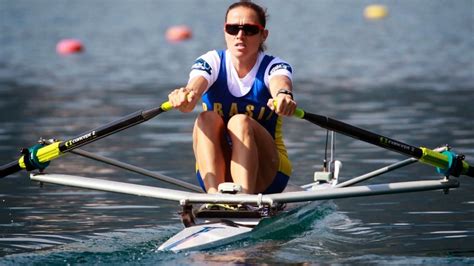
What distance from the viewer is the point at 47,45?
105ft

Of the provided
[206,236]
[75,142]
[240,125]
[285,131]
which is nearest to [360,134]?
[240,125]

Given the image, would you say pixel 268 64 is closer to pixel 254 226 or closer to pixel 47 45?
pixel 254 226

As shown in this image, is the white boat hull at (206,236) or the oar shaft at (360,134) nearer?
Answer: the white boat hull at (206,236)

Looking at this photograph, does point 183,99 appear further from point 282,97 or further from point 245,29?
point 245,29

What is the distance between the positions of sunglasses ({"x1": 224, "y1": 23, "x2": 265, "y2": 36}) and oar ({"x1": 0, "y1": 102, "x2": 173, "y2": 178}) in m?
0.89

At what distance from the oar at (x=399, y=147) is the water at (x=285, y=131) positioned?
1.82 feet

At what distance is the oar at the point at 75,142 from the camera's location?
826 centimetres

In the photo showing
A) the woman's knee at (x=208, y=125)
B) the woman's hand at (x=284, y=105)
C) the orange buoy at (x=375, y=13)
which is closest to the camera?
the woman's hand at (x=284, y=105)

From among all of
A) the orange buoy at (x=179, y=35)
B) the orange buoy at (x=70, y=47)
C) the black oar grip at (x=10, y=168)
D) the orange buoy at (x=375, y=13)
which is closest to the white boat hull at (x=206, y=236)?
the black oar grip at (x=10, y=168)

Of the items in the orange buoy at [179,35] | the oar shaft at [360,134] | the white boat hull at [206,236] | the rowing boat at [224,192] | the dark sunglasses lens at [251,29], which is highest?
the orange buoy at [179,35]

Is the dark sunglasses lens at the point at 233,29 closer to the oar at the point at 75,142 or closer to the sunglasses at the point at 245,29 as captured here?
the sunglasses at the point at 245,29

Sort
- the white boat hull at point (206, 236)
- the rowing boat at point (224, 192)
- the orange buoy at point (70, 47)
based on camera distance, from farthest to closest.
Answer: the orange buoy at point (70, 47) → the rowing boat at point (224, 192) → the white boat hull at point (206, 236)

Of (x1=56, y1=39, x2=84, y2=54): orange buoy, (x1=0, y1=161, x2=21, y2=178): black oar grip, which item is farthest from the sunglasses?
(x1=56, y1=39, x2=84, y2=54): orange buoy

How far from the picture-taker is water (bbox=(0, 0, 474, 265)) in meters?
8.04
